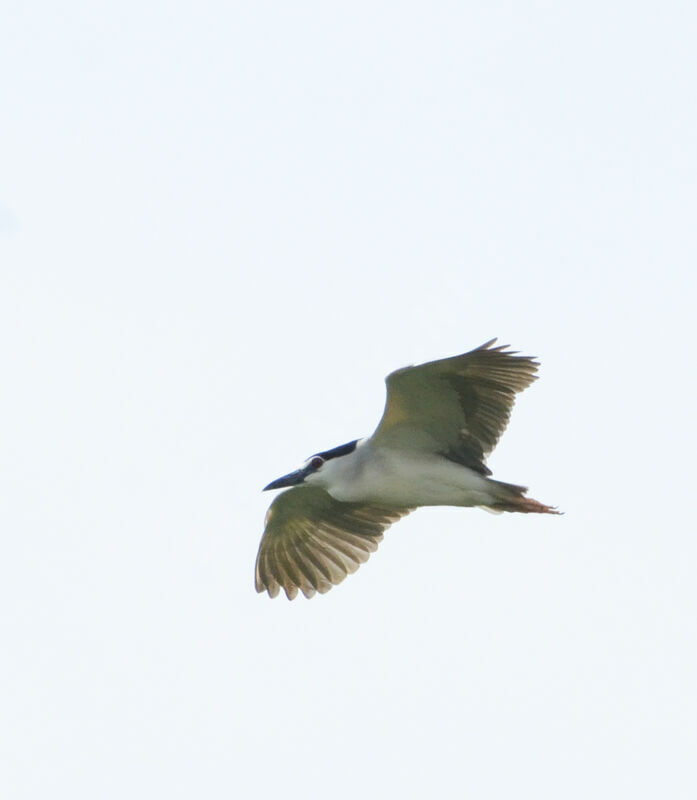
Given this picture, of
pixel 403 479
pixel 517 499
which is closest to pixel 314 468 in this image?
pixel 403 479

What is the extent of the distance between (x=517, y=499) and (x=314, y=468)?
84.7 inches

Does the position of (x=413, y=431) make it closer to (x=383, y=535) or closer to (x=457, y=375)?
(x=457, y=375)

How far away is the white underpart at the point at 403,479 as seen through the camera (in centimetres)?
1441

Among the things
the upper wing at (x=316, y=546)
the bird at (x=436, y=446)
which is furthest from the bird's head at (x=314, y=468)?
the upper wing at (x=316, y=546)

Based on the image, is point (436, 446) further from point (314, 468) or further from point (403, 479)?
point (314, 468)

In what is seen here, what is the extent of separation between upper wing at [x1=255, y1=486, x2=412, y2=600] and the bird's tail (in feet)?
7.31

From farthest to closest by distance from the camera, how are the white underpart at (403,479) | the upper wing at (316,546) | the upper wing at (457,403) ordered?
the upper wing at (316,546) → the white underpart at (403,479) → the upper wing at (457,403)

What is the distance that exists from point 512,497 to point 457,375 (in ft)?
4.57

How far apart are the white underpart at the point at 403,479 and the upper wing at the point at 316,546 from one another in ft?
5.32

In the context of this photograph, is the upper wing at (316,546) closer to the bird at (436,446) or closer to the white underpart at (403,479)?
the bird at (436,446)

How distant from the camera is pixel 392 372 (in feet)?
44.3

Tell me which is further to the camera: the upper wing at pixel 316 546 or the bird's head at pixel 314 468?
the upper wing at pixel 316 546

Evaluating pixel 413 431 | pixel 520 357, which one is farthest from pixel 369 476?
pixel 520 357

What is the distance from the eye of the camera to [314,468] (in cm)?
1505
